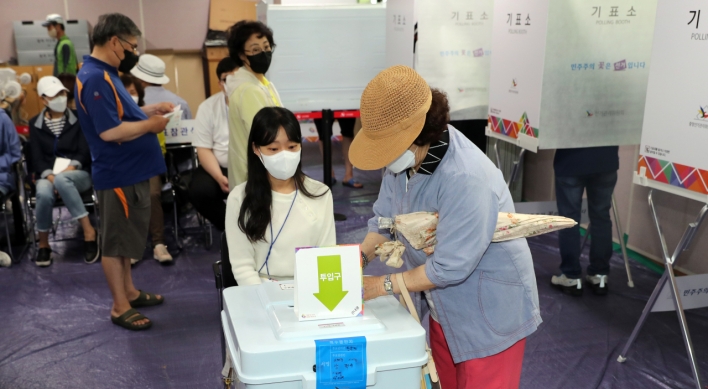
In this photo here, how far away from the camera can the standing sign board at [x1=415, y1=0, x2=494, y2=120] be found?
4.25m

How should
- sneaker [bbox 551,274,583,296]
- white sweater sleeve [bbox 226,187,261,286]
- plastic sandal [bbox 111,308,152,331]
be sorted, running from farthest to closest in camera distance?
1. sneaker [bbox 551,274,583,296]
2. plastic sandal [bbox 111,308,152,331]
3. white sweater sleeve [bbox 226,187,261,286]

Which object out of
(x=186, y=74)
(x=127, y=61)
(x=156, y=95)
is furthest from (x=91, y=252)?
(x=186, y=74)

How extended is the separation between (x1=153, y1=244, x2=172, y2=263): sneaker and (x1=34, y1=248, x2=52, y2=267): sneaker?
72cm

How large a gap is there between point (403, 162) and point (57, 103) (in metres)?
3.84

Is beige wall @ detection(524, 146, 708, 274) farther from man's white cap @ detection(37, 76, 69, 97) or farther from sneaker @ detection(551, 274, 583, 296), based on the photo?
man's white cap @ detection(37, 76, 69, 97)

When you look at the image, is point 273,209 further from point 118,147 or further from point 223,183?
point 223,183

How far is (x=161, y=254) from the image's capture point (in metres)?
4.32

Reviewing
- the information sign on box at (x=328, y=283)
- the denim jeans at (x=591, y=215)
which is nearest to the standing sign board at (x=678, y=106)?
the denim jeans at (x=591, y=215)

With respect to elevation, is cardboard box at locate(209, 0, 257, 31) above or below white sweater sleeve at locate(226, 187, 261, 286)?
above

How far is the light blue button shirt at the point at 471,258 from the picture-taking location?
145 centimetres

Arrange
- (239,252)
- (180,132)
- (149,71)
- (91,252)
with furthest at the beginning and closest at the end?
(180,132) → (149,71) → (91,252) → (239,252)

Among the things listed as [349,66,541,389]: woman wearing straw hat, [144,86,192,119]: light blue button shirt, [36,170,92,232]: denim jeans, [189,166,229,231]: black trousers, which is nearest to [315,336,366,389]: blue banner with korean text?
[349,66,541,389]: woman wearing straw hat

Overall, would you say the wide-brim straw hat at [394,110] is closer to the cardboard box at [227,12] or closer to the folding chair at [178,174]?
the folding chair at [178,174]

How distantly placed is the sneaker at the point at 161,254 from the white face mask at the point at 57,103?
1.28 metres
